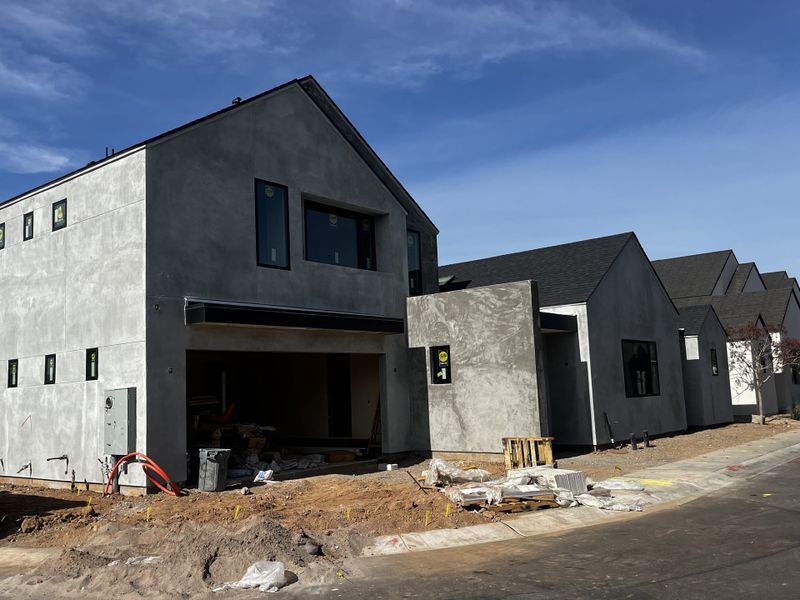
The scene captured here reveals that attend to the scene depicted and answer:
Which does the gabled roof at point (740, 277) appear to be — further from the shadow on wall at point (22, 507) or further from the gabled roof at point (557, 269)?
the shadow on wall at point (22, 507)

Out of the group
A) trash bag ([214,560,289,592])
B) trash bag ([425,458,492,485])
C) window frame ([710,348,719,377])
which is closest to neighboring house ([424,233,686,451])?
window frame ([710,348,719,377])

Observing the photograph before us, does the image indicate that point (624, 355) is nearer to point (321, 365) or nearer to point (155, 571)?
point (321, 365)

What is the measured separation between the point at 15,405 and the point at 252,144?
834cm

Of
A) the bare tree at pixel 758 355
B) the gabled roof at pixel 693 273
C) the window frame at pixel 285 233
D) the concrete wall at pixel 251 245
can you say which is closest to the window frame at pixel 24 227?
the concrete wall at pixel 251 245

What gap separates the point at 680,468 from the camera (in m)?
15.8

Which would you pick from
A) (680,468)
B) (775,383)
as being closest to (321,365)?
(680,468)

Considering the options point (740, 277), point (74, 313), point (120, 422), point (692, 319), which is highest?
point (740, 277)

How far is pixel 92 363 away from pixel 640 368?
16384mm

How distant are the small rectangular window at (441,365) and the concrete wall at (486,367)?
0.44 ft

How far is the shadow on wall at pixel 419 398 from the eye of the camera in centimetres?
1897

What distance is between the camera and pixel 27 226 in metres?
17.5

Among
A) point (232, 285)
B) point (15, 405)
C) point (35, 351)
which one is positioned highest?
point (232, 285)

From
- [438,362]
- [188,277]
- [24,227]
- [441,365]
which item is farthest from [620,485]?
[24,227]

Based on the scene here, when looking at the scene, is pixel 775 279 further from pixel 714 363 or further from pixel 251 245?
pixel 251 245
